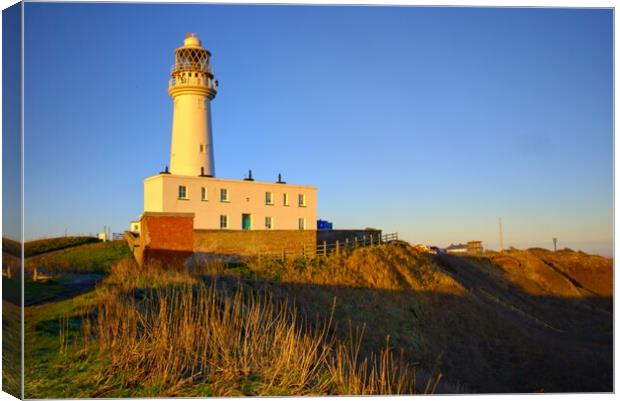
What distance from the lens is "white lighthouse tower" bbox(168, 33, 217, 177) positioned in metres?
27.7

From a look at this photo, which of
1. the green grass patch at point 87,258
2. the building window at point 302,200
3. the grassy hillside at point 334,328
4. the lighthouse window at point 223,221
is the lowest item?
the grassy hillside at point 334,328

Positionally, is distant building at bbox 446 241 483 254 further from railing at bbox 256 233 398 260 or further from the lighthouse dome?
the lighthouse dome

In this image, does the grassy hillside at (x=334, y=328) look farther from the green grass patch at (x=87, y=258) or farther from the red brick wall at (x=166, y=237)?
the green grass patch at (x=87, y=258)

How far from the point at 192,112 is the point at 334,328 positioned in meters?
16.9

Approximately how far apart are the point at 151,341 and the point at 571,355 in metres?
16.5

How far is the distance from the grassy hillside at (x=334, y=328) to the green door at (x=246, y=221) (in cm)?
423

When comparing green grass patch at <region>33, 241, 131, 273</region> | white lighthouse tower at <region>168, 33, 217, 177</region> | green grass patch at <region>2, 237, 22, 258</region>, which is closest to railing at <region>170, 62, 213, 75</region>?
white lighthouse tower at <region>168, 33, 217, 177</region>

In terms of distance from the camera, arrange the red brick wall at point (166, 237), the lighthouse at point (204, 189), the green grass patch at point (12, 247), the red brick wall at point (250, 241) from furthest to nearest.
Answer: the lighthouse at point (204, 189) → the red brick wall at point (250, 241) → the red brick wall at point (166, 237) → the green grass patch at point (12, 247)

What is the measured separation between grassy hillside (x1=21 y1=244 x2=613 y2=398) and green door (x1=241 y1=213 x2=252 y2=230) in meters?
4.23

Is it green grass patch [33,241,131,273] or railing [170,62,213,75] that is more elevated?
railing [170,62,213,75]

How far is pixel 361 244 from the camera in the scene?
27.2 meters

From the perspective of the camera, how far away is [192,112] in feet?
92.3

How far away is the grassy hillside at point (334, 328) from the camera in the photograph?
6410 millimetres

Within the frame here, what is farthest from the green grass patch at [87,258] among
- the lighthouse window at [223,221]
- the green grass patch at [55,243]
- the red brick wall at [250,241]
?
the lighthouse window at [223,221]
